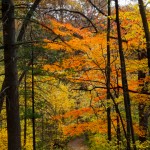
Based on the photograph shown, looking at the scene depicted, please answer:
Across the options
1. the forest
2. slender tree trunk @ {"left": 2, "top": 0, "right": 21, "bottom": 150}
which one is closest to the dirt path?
the forest

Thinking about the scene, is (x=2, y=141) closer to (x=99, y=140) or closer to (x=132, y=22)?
(x=99, y=140)

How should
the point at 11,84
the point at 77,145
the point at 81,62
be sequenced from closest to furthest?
the point at 11,84 → the point at 81,62 → the point at 77,145

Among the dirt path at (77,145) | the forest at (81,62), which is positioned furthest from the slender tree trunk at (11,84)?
the dirt path at (77,145)

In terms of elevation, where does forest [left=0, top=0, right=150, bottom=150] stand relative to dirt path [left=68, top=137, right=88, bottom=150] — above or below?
above

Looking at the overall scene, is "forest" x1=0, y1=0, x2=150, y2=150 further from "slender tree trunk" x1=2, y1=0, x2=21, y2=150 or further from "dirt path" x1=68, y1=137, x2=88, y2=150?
"dirt path" x1=68, y1=137, x2=88, y2=150

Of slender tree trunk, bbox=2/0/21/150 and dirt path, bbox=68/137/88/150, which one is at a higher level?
slender tree trunk, bbox=2/0/21/150

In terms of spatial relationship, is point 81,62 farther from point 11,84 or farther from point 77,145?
point 77,145

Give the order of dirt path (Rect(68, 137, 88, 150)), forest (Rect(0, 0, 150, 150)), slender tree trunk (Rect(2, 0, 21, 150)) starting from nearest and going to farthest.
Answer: slender tree trunk (Rect(2, 0, 21, 150)) → forest (Rect(0, 0, 150, 150)) → dirt path (Rect(68, 137, 88, 150))

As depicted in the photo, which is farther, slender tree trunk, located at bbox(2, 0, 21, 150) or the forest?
the forest

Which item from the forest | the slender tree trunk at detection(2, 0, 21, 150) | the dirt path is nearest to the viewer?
the slender tree trunk at detection(2, 0, 21, 150)

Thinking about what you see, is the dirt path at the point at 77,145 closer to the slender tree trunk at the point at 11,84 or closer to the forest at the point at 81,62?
the forest at the point at 81,62

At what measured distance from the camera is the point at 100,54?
12578 millimetres

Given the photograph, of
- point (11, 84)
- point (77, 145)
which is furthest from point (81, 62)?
point (77, 145)

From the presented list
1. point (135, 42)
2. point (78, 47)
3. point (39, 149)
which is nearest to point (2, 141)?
point (39, 149)
